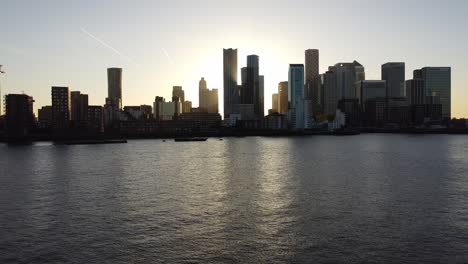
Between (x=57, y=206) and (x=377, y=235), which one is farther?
(x=57, y=206)

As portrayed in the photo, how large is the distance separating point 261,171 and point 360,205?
141 ft

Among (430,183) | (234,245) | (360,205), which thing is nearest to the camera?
(234,245)

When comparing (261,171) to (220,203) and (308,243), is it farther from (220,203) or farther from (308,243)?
(308,243)

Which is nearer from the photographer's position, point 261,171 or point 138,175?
point 138,175

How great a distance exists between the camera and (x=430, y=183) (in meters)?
70.5

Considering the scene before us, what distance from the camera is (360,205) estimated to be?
51.4m

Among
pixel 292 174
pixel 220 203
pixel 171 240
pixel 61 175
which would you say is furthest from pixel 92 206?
pixel 292 174

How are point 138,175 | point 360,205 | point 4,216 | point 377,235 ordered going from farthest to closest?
point 138,175 → point 360,205 → point 4,216 → point 377,235

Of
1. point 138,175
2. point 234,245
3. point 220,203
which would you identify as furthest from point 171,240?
point 138,175

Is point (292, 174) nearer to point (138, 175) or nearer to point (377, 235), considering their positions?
point (138, 175)

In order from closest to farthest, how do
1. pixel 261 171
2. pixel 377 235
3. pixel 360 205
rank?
pixel 377 235 → pixel 360 205 → pixel 261 171

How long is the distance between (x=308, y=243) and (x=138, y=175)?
186 feet

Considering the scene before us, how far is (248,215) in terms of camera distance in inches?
1838

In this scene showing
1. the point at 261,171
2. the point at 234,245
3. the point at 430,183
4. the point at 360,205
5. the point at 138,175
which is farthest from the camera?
the point at 261,171
